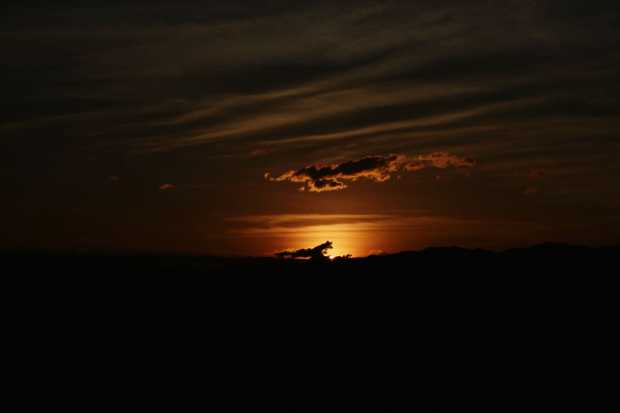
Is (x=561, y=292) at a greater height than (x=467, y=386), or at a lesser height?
greater

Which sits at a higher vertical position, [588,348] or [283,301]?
[283,301]

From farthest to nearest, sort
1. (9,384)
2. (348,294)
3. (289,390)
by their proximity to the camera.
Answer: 1. (348,294)
2. (289,390)
3. (9,384)

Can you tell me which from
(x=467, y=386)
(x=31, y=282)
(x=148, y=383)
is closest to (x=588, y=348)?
(x=467, y=386)

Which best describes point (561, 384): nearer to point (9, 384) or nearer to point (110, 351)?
point (110, 351)

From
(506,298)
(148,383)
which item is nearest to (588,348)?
(506,298)

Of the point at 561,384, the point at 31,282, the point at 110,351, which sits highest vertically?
the point at 31,282

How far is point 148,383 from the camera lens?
79.0 metres

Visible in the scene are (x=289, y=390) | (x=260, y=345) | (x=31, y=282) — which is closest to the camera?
(x=289, y=390)

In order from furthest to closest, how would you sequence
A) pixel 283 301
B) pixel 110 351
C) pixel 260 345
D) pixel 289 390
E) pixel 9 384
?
pixel 283 301
pixel 260 345
pixel 110 351
pixel 289 390
pixel 9 384

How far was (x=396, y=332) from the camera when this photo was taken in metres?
103

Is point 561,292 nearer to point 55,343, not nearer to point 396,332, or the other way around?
point 396,332

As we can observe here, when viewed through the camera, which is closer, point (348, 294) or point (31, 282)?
point (31, 282)

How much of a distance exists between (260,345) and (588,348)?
36.0m

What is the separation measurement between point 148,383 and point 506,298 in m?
56.2
